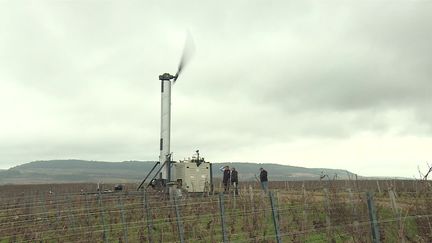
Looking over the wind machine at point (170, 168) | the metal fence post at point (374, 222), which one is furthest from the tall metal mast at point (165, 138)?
the metal fence post at point (374, 222)

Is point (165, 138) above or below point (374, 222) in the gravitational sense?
above

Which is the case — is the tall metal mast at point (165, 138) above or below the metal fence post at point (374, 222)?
above

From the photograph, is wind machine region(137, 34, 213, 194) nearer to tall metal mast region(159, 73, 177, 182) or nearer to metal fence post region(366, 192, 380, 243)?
tall metal mast region(159, 73, 177, 182)

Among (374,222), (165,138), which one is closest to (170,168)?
(165,138)

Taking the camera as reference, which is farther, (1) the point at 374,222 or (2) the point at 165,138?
(2) the point at 165,138

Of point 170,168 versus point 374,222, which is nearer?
point 374,222

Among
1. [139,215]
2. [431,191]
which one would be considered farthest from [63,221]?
[431,191]

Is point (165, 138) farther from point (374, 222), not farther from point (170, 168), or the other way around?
point (374, 222)

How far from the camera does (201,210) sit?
1802cm

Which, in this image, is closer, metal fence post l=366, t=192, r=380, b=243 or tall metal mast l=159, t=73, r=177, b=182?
metal fence post l=366, t=192, r=380, b=243

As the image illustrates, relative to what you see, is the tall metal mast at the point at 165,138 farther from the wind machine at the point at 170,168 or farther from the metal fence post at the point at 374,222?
the metal fence post at the point at 374,222

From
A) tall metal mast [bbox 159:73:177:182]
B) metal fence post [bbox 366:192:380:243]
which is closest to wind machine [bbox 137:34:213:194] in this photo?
tall metal mast [bbox 159:73:177:182]

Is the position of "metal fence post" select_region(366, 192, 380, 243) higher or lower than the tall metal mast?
lower

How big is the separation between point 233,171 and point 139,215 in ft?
22.2
